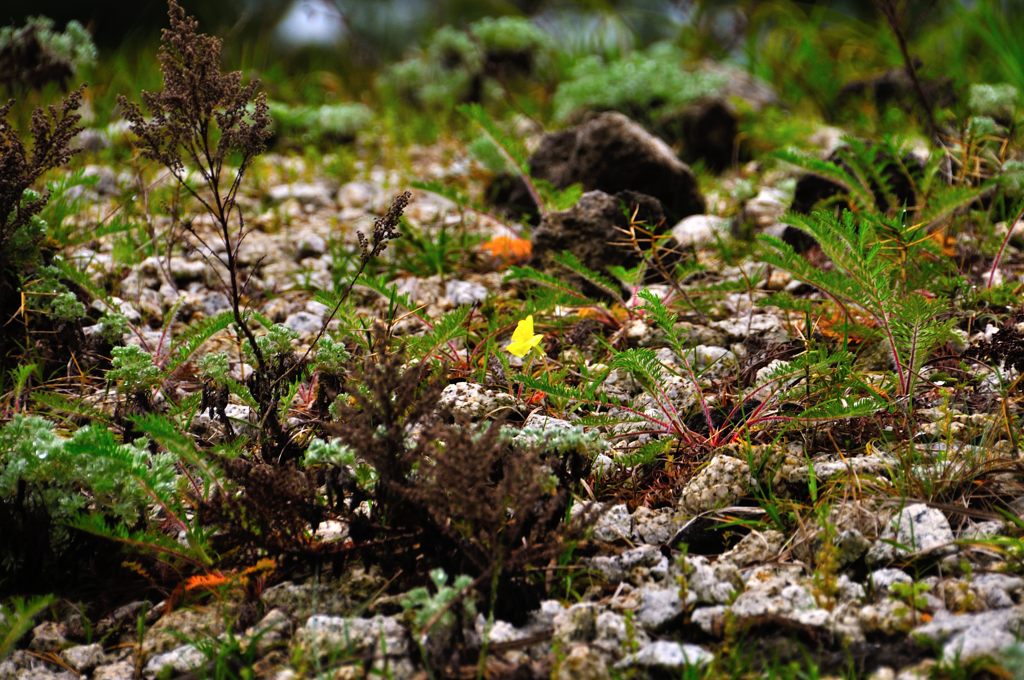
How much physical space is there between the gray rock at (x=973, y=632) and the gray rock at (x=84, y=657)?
5.13 feet

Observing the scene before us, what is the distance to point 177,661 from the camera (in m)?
1.89

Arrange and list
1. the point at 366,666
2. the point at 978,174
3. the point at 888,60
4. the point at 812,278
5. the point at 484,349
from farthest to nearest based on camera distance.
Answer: the point at 888,60, the point at 978,174, the point at 484,349, the point at 812,278, the point at 366,666

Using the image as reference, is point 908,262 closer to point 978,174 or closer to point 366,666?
point 978,174

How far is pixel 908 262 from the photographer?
312cm

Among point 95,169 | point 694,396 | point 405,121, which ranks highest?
point 405,121

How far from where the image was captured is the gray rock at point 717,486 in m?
2.22

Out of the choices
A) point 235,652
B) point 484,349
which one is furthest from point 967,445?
point 235,652

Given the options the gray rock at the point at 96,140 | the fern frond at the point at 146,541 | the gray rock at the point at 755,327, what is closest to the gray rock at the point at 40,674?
the fern frond at the point at 146,541

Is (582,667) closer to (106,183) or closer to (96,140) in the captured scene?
(106,183)

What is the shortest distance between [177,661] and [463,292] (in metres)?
1.93

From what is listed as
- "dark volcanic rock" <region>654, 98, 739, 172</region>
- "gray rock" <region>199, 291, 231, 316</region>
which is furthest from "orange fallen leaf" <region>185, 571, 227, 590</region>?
"dark volcanic rock" <region>654, 98, 739, 172</region>

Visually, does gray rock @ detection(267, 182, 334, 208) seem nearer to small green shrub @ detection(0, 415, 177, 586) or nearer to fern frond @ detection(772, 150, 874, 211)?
fern frond @ detection(772, 150, 874, 211)

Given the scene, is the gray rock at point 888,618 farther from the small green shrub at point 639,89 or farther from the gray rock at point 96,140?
the gray rock at point 96,140

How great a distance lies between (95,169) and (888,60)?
532 cm
